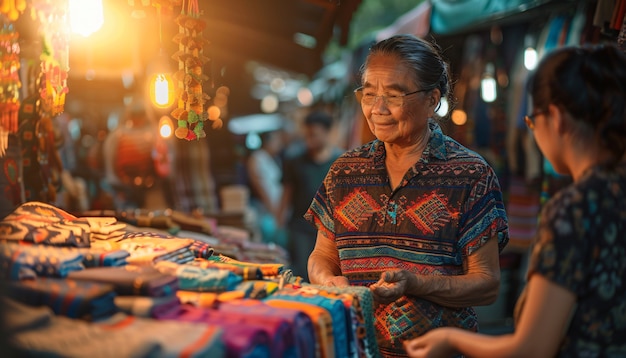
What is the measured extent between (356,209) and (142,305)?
3.83 ft

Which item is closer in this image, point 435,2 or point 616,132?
point 616,132

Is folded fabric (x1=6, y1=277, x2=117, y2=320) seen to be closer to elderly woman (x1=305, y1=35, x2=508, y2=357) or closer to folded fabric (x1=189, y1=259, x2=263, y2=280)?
folded fabric (x1=189, y1=259, x2=263, y2=280)

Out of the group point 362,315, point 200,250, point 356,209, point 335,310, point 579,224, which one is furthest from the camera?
point 356,209

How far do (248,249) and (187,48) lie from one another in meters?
1.91

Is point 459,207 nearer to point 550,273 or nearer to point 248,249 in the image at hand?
point 550,273

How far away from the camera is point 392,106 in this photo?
2691mm

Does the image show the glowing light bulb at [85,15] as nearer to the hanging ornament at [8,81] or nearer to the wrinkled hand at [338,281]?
the hanging ornament at [8,81]

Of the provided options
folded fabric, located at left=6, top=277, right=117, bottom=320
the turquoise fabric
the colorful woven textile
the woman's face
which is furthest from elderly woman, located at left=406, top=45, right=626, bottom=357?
the turquoise fabric

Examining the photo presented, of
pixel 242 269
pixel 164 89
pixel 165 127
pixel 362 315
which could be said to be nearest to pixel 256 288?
pixel 242 269

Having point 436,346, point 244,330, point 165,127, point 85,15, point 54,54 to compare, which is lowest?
point 436,346

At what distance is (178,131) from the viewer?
3.07 m

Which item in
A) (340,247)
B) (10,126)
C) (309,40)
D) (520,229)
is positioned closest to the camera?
(340,247)

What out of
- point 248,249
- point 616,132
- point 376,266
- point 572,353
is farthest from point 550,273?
point 248,249

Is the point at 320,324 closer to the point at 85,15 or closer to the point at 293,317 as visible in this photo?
the point at 293,317
